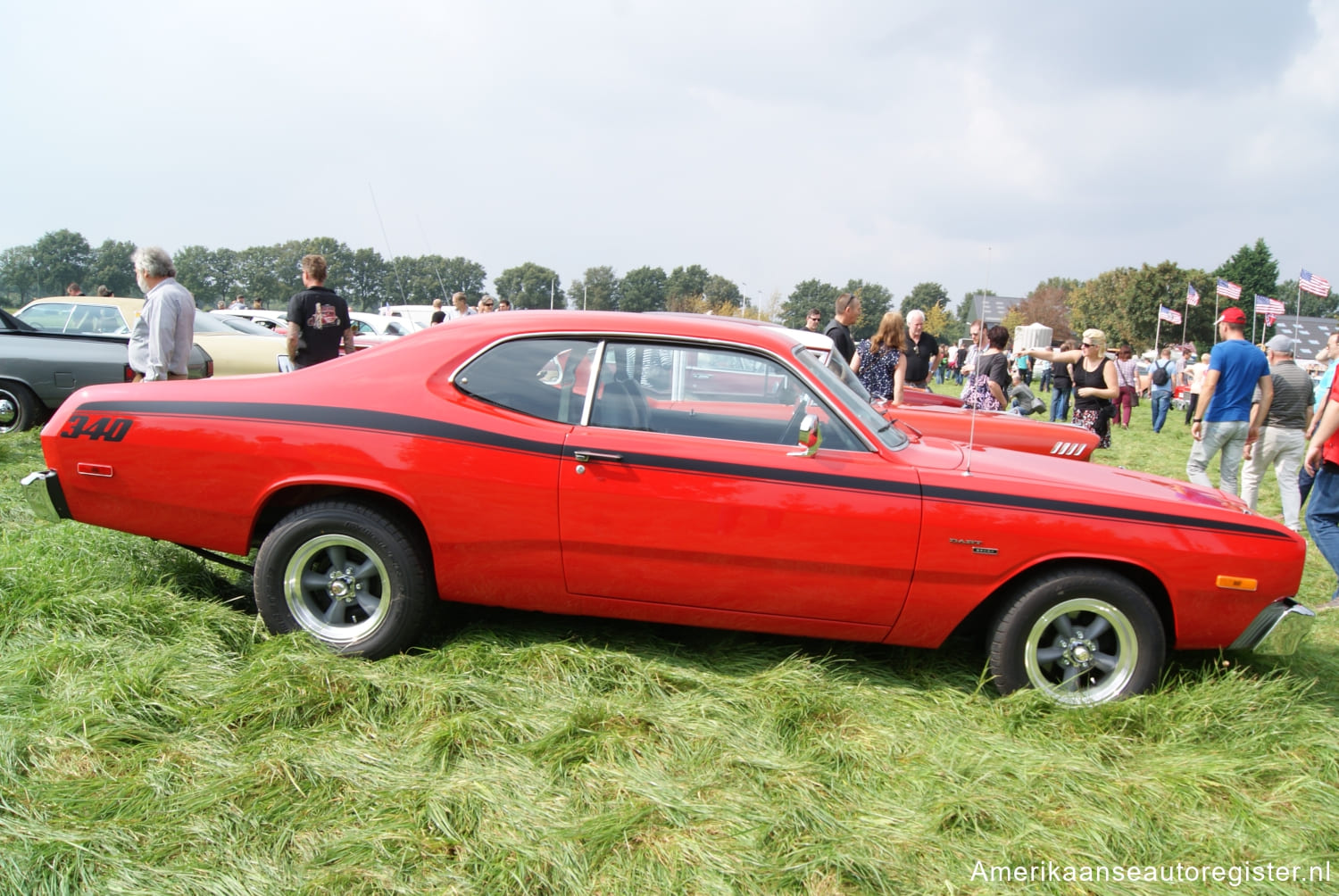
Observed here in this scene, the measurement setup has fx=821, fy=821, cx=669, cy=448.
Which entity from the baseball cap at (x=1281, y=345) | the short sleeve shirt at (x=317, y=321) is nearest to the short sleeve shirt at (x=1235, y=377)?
the baseball cap at (x=1281, y=345)

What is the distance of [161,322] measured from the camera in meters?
5.49

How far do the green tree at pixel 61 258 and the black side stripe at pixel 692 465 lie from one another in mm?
77143

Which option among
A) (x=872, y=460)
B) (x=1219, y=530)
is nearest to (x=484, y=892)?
(x=872, y=460)

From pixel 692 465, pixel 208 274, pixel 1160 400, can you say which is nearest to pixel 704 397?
pixel 692 465

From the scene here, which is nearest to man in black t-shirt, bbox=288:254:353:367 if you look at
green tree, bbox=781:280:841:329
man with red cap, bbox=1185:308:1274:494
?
man with red cap, bbox=1185:308:1274:494

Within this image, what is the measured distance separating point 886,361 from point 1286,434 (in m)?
3.26

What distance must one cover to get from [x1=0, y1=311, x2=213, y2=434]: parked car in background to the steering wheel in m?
7.48

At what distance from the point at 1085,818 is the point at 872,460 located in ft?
4.64

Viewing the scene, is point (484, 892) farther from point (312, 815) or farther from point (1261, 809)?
point (1261, 809)

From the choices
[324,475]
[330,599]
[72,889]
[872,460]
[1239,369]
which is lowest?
[72,889]

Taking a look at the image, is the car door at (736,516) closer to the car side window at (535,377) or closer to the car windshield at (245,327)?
the car side window at (535,377)

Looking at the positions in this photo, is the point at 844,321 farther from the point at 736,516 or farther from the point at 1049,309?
the point at 1049,309

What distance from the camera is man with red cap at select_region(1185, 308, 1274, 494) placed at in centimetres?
632

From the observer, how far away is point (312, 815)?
245 centimetres
